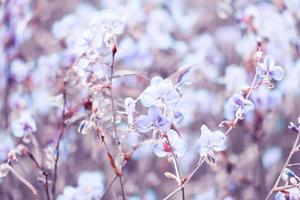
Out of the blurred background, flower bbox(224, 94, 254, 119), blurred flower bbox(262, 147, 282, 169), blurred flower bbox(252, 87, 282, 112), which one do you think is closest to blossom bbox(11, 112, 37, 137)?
the blurred background

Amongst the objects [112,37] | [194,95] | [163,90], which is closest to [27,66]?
[194,95]

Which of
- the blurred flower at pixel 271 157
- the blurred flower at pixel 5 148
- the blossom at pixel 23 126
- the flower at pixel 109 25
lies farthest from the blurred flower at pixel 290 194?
the blurred flower at pixel 271 157

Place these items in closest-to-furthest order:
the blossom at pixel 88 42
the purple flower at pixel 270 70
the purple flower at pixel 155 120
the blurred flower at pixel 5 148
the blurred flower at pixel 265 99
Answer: the purple flower at pixel 155 120
the purple flower at pixel 270 70
the blossom at pixel 88 42
the blurred flower at pixel 5 148
the blurred flower at pixel 265 99

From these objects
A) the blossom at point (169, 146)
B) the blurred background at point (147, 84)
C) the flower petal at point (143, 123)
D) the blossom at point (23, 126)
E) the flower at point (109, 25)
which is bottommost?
the blurred background at point (147, 84)

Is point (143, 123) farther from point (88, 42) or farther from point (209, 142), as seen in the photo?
point (88, 42)

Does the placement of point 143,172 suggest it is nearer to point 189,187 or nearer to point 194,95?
point 189,187

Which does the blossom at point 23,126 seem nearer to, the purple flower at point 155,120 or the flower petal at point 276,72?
the purple flower at point 155,120
